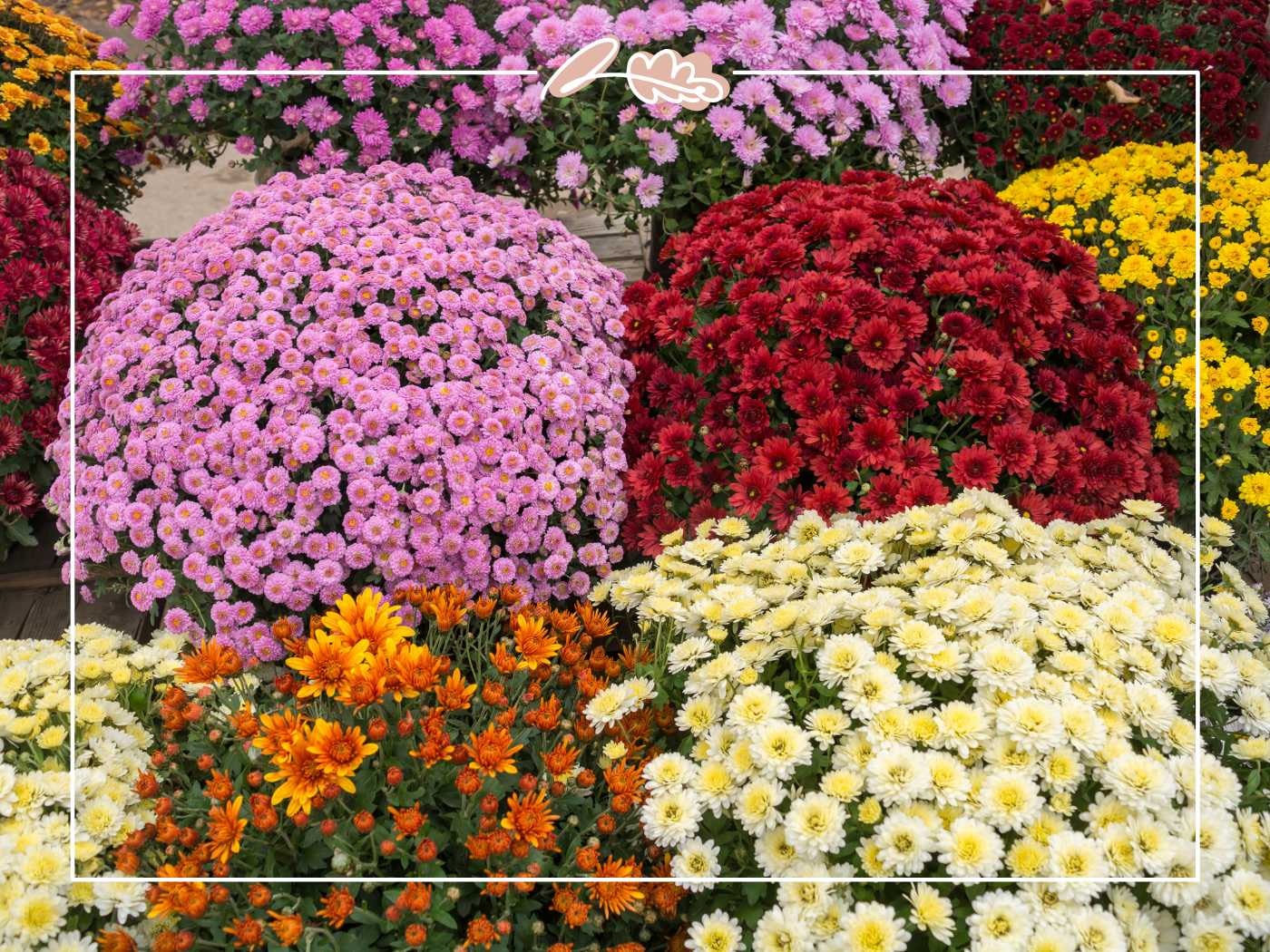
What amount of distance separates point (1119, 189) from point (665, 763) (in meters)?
2.50

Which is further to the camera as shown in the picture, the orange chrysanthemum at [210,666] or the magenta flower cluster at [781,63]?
the magenta flower cluster at [781,63]

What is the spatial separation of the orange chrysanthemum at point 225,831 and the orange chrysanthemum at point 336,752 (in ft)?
0.51

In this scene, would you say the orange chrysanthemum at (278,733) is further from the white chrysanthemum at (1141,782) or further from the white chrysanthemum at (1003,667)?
the white chrysanthemum at (1141,782)

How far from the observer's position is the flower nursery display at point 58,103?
11.8ft

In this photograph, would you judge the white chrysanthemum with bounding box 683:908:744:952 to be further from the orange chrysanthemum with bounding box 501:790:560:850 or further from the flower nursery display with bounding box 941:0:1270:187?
the flower nursery display with bounding box 941:0:1270:187

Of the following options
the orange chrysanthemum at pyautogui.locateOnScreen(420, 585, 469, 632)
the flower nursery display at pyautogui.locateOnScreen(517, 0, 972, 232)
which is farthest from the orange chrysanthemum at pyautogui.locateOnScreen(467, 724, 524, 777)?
Answer: the flower nursery display at pyautogui.locateOnScreen(517, 0, 972, 232)

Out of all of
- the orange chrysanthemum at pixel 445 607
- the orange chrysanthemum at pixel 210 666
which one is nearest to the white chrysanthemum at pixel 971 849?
the orange chrysanthemum at pixel 445 607

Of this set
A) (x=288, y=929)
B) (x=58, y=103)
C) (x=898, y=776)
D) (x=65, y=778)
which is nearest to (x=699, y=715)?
(x=898, y=776)

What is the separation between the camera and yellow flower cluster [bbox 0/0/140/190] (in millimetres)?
3574

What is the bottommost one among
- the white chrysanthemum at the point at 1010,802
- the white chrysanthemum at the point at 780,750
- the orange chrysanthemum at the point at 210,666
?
the white chrysanthemum at the point at 1010,802

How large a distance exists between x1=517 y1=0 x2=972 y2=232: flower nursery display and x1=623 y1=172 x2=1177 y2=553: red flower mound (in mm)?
475

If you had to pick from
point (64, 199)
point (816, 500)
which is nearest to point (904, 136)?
point (816, 500)

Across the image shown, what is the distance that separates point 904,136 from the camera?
11.4 ft

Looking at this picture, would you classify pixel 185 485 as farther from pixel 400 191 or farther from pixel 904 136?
pixel 904 136
